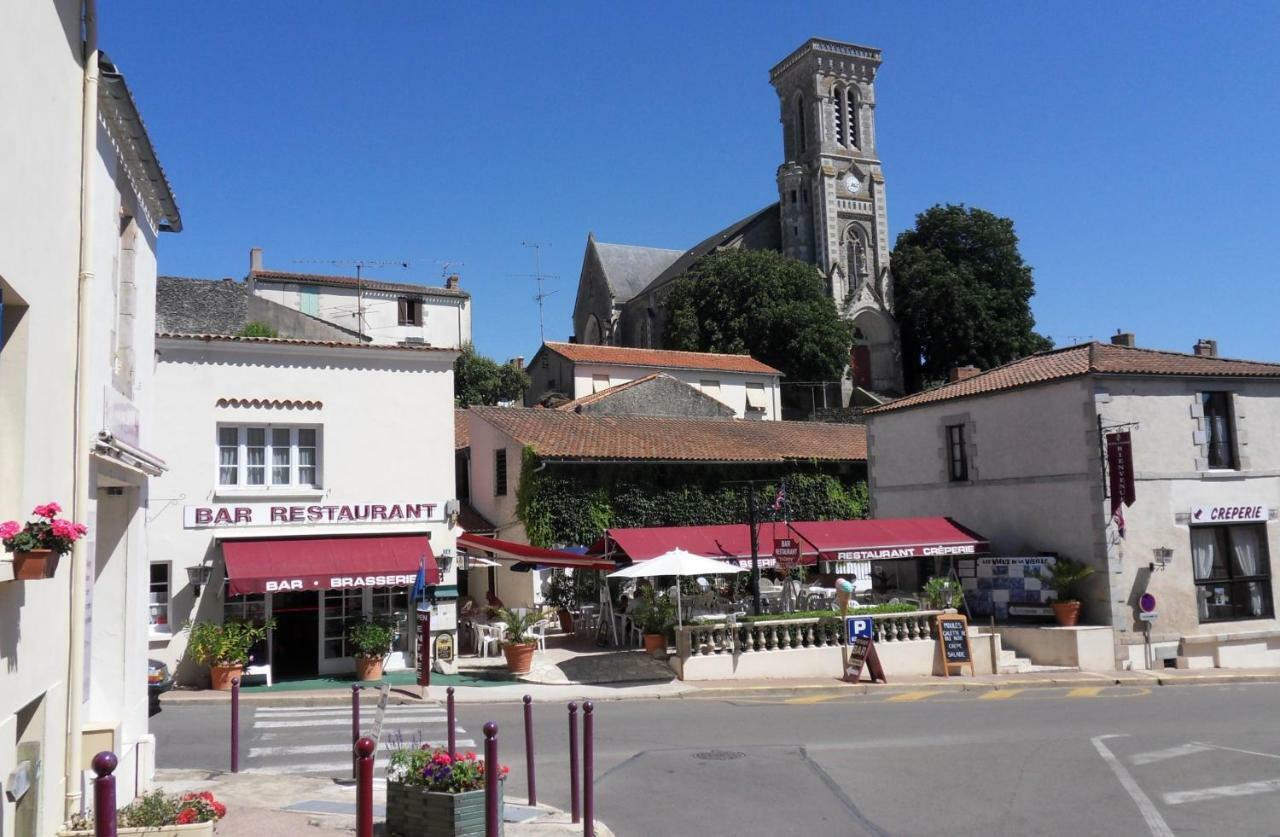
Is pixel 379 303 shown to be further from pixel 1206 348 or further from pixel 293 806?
pixel 293 806

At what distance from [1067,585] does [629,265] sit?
56913 mm

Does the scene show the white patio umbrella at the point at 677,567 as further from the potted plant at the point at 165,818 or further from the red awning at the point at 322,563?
the potted plant at the point at 165,818

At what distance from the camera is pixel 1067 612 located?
21.7 metres

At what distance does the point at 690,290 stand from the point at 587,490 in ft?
119

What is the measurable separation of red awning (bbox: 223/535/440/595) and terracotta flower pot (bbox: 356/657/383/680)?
4.38ft

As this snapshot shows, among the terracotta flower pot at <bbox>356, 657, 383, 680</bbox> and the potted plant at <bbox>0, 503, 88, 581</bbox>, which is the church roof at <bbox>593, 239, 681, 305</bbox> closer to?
the terracotta flower pot at <bbox>356, 657, 383, 680</bbox>

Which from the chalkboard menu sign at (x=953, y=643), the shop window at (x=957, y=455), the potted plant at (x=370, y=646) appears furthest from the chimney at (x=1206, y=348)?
the potted plant at (x=370, y=646)

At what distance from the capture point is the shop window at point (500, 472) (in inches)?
1085

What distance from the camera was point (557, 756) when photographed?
38.0 feet

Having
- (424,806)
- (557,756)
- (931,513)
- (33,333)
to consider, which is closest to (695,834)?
(424,806)

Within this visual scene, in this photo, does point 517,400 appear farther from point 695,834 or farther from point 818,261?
point 695,834

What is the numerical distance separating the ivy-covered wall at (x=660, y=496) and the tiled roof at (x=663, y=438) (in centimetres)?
40

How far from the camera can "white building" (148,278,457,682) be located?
17656mm

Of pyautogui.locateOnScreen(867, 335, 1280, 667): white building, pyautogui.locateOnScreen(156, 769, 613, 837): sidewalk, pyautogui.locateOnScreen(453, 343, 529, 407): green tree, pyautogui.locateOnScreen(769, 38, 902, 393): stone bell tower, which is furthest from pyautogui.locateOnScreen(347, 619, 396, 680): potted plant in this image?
pyautogui.locateOnScreen(769, 38, 902, 393): stone bell tower
